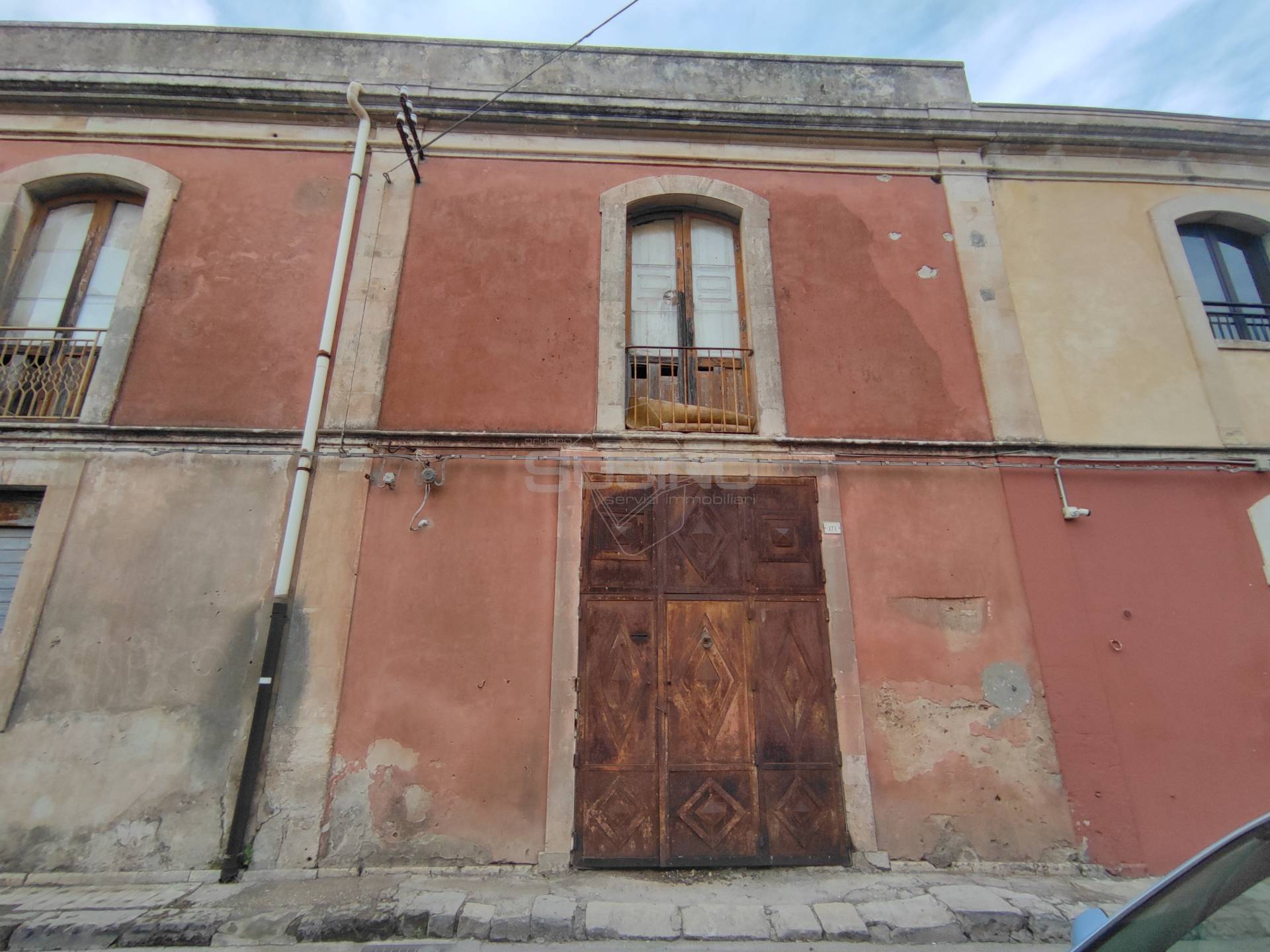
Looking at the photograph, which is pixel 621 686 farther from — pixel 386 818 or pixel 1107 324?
Answer: pixel 1107 324

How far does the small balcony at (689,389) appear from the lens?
19.5 feet

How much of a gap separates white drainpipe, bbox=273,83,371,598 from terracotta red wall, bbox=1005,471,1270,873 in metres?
6.07

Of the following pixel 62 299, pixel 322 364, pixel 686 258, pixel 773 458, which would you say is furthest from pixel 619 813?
pixel 62 299

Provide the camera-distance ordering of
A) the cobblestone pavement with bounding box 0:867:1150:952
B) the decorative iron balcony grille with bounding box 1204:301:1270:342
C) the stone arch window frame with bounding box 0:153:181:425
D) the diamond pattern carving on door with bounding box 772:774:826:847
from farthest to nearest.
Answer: the decorative iron balcony grille with bounding box 1204:301:1270:342 < the stone arch window frame with bounding box 0:153:181:425 < the diamond pattern carving on door with bounding box 772:774:826:847 < the cobblestone pavement with bounding box 0:867:1150:952

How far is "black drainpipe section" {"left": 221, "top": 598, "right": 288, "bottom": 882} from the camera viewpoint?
4539mm

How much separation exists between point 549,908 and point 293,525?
135 inches

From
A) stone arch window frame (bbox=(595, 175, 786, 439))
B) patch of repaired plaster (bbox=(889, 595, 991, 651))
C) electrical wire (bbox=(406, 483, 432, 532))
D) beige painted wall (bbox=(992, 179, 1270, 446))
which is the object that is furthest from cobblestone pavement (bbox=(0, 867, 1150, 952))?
beige painted wall (bbox=(992, 179, 1270, 446))

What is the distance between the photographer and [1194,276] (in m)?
6.85

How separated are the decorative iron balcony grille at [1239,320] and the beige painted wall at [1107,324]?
337 millimetres

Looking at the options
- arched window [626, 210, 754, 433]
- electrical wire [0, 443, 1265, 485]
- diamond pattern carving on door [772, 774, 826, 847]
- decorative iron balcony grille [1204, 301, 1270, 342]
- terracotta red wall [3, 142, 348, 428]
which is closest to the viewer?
diamond pattern carving on door [772, 774, 826, 847]

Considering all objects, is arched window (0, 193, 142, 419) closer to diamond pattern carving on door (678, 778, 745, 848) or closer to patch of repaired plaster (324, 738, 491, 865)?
patch of repaired plaster (324, 738, 491, 865)

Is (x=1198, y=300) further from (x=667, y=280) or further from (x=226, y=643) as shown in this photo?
(x=226, y=643)

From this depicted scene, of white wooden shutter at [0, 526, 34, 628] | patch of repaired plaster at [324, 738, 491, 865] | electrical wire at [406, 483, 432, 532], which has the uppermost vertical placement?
electrical wire at [406, 483, 432, 532]

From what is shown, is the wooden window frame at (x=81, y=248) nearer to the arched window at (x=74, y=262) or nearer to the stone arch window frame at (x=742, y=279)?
the arched window at (x=74, y=262)
